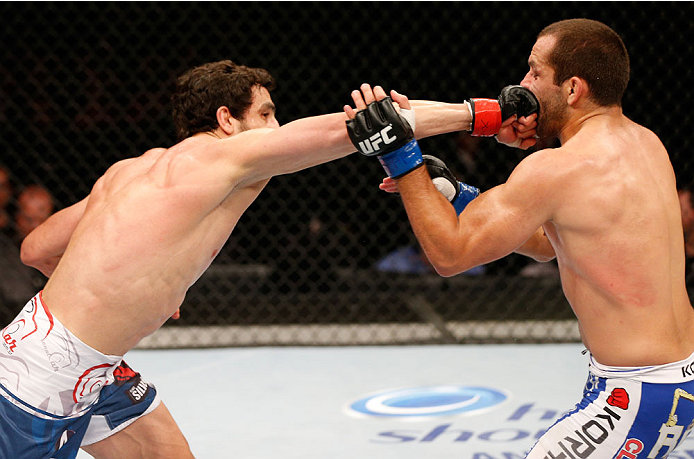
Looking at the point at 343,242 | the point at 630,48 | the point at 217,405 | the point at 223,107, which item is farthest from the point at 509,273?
the point at 223,107

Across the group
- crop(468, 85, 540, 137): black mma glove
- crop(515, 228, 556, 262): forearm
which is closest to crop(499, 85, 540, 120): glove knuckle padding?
crop(468, 85, 540, 137): black mma glove

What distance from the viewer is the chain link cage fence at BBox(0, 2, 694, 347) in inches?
174

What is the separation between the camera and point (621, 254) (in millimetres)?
1363

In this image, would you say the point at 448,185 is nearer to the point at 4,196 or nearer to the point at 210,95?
the point at 210,95

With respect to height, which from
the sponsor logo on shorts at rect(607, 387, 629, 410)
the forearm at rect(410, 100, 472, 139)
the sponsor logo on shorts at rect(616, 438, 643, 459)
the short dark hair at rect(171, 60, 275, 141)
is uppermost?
the short dark hair at rect(171, 60, 275, 141)

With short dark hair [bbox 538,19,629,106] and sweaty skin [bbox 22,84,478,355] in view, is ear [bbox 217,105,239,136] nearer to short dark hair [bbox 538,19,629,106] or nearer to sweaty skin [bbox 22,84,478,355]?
sweaty skin [bbox 22,84,478,355]

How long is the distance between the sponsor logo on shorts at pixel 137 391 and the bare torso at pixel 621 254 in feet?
3.28

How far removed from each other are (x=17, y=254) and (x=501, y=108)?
330cm

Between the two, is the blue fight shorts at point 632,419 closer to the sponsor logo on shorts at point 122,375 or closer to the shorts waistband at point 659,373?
the shorts waistband at point 659,373

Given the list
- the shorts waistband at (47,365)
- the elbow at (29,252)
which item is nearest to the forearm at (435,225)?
the shorts waistband at (47,365)

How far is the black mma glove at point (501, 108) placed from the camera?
1580mm

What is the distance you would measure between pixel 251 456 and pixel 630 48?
352 centimetres

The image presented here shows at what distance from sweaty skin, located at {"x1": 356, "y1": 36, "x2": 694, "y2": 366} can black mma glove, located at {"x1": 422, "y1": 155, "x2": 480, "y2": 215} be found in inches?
8.1

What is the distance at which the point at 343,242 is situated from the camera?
4.58 metres
